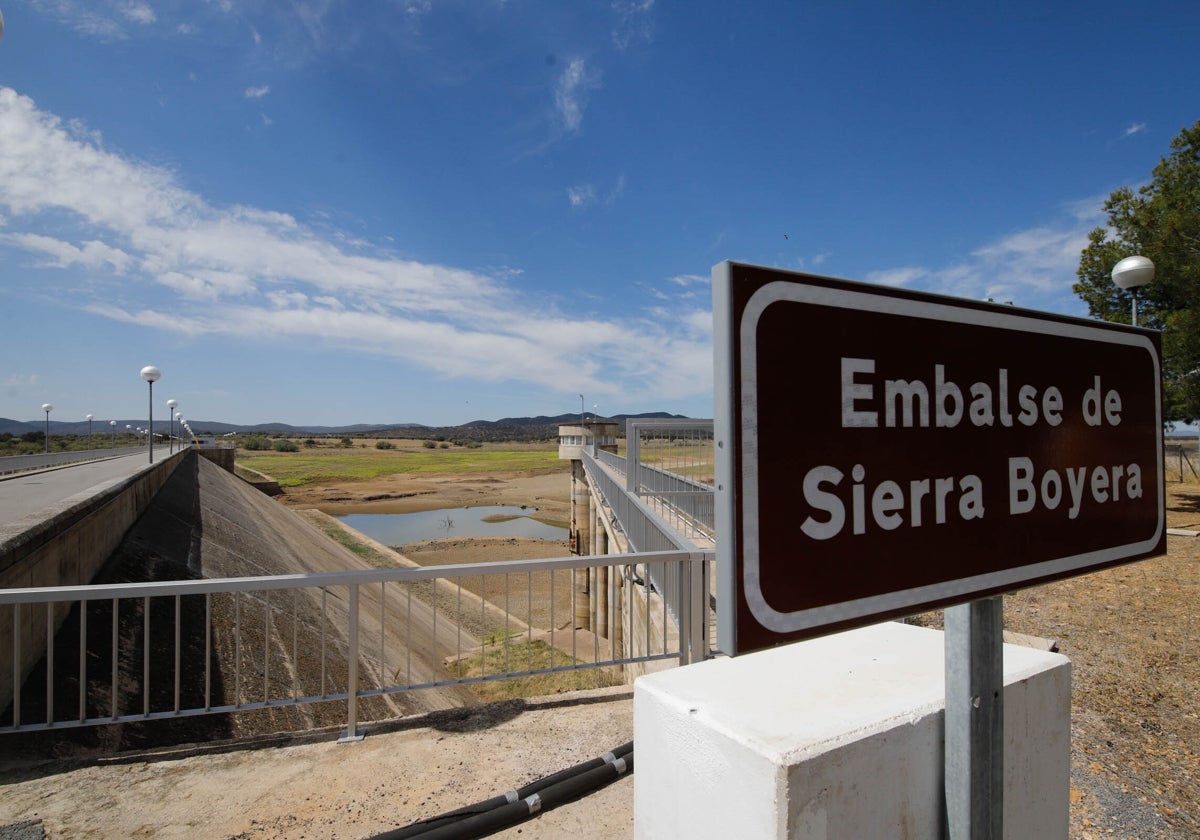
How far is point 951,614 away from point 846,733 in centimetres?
40

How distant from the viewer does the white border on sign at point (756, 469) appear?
3.07 ft

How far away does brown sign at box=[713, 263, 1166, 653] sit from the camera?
948mm

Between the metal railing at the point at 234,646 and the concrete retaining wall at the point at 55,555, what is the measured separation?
67 millimetres

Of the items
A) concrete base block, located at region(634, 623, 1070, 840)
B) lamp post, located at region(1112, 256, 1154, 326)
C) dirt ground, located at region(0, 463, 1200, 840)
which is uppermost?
lamp post, located at region(1112, 256, 1154, 326)

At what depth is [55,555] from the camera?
253 inches

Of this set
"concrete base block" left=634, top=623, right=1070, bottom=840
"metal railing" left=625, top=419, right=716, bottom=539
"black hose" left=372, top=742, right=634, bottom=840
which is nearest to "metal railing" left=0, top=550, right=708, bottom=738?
"black hose" left=372, top=742, right=634, bottom=840

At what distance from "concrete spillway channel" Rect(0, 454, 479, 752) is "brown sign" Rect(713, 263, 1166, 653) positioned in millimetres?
2809

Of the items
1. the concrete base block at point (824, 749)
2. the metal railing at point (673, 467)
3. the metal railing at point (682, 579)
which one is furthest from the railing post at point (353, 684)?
the metal railing at point (673, 467)

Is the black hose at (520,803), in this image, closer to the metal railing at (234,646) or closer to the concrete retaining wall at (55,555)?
the metal railing at (234,646)

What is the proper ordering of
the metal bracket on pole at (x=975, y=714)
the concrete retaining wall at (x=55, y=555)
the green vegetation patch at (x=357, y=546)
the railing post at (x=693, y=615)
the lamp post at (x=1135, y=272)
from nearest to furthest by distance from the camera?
the metal bracket on pole at (x=975, y=714) < the railing post at (x=693, y=615) < the concrete retaining wall at (x=55, y=555) < the lamp post at (x=1135, y=272) < the green vegetation patch at (x=357, y=546)

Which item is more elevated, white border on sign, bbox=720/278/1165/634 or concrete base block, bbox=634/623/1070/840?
white border on sign, bbox=720/278/1165/634

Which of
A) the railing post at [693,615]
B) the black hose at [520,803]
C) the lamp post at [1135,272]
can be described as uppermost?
the lamp post at [1135,272]

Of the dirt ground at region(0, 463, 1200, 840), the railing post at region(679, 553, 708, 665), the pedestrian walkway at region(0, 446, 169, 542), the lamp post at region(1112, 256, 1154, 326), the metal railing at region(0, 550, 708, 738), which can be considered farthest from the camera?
the lamp post at region(1112, 256, 1154, 326)

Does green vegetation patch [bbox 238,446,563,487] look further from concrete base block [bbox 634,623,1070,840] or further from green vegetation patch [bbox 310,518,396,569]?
concrete base block [bbox 634,623,1070,840]
